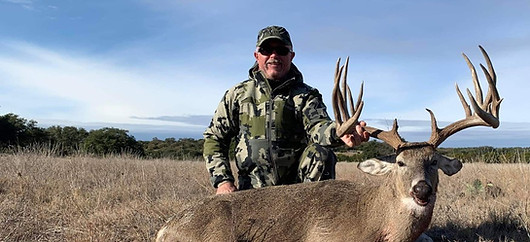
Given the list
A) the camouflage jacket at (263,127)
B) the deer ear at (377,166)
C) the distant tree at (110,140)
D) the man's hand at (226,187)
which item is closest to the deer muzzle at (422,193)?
Result: the deer ear at (377,166)

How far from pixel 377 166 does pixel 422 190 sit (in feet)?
1.91

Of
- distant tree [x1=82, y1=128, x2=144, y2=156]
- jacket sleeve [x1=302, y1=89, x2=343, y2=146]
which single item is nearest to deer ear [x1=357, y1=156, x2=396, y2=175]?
jacket sleeve [x1=302, y1=89, x2=343, y2=146]

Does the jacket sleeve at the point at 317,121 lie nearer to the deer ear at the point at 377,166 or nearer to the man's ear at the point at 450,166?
the deer ear at the point at 377,166

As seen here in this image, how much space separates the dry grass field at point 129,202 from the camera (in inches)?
200

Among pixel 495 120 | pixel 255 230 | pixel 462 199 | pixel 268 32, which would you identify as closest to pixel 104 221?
pixel 255 230

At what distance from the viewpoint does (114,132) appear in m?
28.9

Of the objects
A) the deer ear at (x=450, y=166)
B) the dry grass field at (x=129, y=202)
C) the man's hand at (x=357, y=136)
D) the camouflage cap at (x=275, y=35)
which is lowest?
the dry grass field at (x=129, y=202)

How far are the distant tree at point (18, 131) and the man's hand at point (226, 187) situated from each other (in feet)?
83.3

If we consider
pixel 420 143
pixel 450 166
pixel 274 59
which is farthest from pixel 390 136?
pixel 274 59

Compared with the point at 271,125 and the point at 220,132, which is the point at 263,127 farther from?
the point at 220,132

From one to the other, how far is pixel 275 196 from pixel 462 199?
3.96 meters

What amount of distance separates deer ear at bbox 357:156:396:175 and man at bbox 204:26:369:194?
1.04 metres

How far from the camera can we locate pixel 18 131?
93.4 ft

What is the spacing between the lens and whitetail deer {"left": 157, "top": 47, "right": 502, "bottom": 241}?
Answer: 373cm
